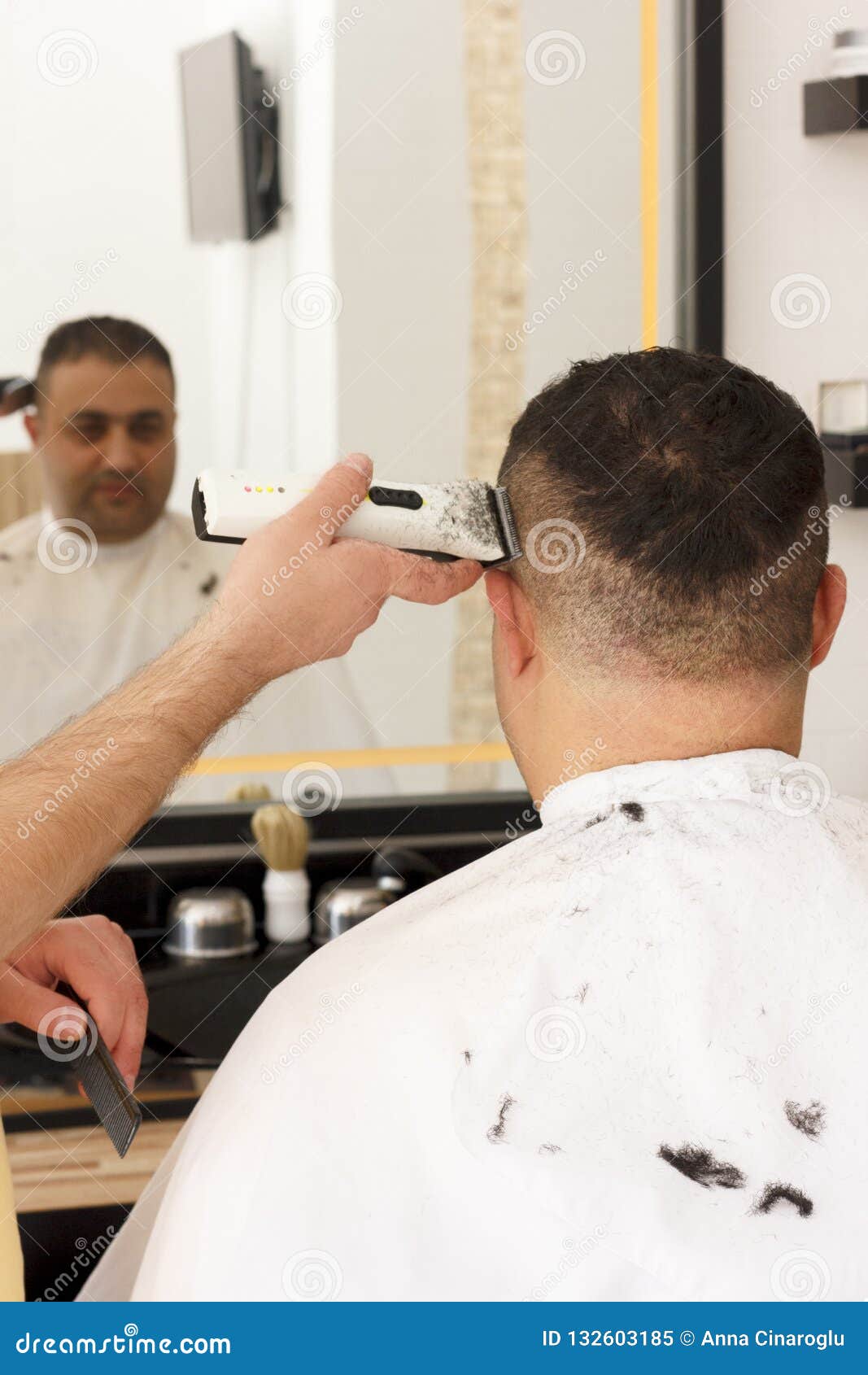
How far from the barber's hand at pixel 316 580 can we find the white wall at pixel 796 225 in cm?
176

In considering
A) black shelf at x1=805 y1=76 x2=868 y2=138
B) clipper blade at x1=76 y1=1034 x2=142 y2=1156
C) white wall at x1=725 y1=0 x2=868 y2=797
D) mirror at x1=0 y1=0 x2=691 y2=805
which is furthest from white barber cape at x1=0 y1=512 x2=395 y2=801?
black shelf at x1=805 y1=76 x2=868 y2=138

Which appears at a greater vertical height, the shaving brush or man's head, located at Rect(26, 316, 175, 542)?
man's head, located at Rect(26, 316, 175, 542)

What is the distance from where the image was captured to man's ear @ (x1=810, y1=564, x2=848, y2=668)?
1.40 m

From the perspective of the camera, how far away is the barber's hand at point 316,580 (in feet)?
4.40

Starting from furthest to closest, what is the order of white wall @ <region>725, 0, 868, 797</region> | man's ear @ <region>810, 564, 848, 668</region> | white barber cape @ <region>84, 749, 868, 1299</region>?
white wall @ <region>725, 0, 868, 797</region>, man's ear @ <region>810, 564, 848, 668</region>, white barber cape @ <region>84, 749, 868, 1299</region>

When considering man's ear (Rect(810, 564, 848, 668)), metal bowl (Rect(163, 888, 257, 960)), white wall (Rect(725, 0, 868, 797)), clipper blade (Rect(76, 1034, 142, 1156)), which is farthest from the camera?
white wall (Rect(725, 0, 868, 797))

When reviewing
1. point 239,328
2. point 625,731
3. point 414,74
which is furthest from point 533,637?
point 414,74

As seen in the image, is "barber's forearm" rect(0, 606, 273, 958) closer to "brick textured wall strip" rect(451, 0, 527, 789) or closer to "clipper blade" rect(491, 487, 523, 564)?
"clipper blade" rect(491, 487, 523, 564)

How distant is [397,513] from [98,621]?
1.44 meters

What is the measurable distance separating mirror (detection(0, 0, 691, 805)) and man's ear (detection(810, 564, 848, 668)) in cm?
144

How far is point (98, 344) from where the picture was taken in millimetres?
2621

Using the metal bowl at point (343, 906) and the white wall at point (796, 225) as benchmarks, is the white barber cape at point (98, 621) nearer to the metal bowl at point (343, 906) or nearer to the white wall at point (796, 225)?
the metal bowl at point (343, 906)
